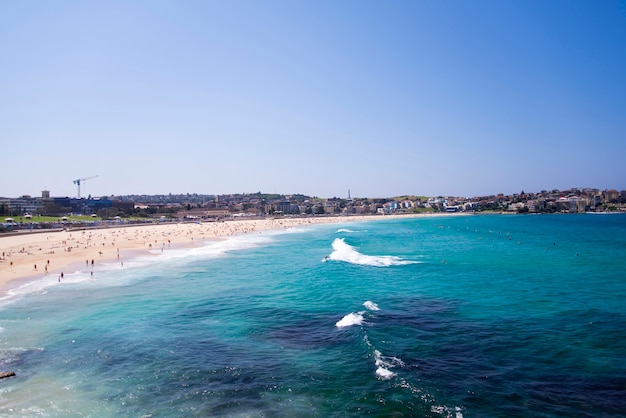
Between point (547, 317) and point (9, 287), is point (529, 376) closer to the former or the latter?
point (547, 317)

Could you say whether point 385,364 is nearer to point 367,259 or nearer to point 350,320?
point 350,320

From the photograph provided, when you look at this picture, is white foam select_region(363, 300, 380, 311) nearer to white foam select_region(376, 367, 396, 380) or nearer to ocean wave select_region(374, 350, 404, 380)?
ocean wave select_region(374, 350, 404, 380)

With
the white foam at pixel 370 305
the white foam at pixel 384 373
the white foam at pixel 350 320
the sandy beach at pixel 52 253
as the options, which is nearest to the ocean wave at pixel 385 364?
the white foam at pixel 384 373

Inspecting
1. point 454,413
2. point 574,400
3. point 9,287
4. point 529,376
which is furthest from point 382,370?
point 9,287

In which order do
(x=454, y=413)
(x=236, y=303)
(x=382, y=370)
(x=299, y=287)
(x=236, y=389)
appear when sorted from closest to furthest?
(x=454, y=413)
(x=236, y=389)
(x=382, y=370)
(x=236, y=303)
(x=299, y=287)

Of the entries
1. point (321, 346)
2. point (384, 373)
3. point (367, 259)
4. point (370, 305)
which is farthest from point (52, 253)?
point (384, 373)
